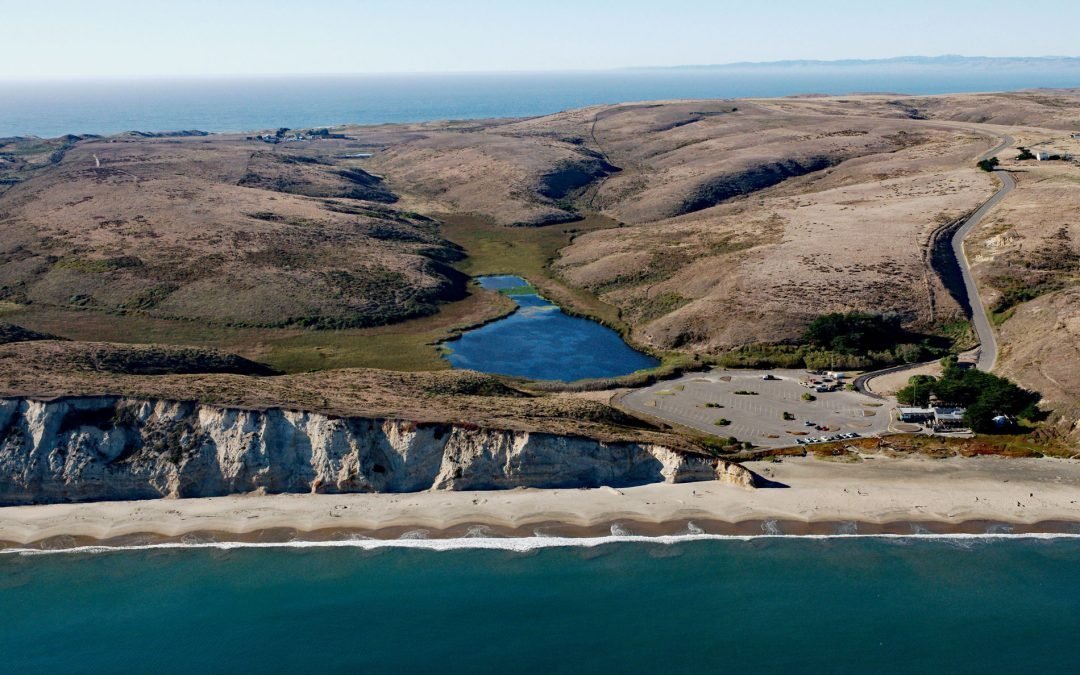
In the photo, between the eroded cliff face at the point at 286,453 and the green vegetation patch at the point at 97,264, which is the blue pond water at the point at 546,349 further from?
the green vegetation patch at the point at 97,264

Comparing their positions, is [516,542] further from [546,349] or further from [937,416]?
[546,349]

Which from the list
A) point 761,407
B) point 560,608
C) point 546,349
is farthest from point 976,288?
point 560,608

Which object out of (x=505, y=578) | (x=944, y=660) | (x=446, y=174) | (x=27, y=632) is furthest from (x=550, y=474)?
(x=446, y=174)

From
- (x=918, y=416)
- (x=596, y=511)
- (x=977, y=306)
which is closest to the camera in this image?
(x=596, y=511)

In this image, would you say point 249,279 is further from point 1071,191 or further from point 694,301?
point 1071,191

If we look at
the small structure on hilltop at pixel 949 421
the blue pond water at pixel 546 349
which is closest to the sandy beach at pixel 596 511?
the small structure on hilltop at pixel 949 421
